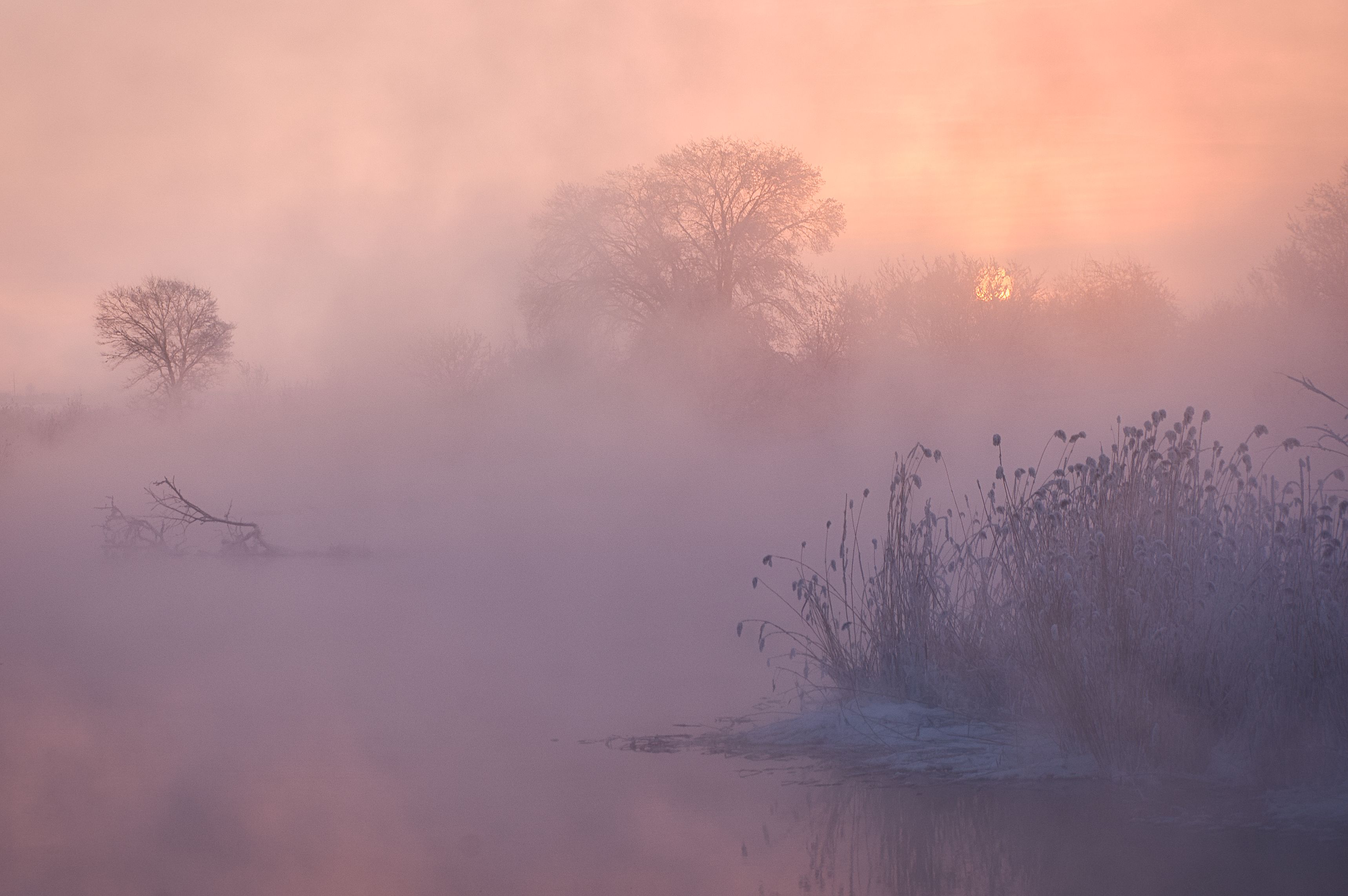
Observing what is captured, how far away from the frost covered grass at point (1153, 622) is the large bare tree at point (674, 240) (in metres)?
17.7

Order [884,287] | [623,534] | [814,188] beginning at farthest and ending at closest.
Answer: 1. [814,188]
2. [884,287]
3. [623,534]

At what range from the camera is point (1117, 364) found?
19.8m

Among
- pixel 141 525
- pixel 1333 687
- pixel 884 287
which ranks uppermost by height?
pixel 884 287

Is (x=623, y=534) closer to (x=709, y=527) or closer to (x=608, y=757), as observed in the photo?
(x=709, y=527)

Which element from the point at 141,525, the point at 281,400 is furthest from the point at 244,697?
the point at 281,400

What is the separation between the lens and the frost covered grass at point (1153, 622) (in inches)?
166

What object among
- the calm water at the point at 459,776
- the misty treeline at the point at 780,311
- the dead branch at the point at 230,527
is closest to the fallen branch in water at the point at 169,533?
the dead branch at the point at 230,527

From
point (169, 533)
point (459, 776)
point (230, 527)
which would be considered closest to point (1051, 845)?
point (459, 776)

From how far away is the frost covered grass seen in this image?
4223mm

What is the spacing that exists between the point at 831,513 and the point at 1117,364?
7.95m

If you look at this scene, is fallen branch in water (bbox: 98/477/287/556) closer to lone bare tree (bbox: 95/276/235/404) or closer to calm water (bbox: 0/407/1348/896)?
calm water (bbox: 0/407/1348/896)

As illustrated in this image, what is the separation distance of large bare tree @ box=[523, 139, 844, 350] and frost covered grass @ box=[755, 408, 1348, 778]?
1771 centimetres

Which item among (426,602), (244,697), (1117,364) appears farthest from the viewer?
(1117,364)

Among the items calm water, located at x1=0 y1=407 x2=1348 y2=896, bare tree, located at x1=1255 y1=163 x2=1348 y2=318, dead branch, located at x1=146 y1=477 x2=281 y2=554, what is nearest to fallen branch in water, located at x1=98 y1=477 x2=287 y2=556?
dead branch, located at x1=146 y1=477 x2=281 y2=554
